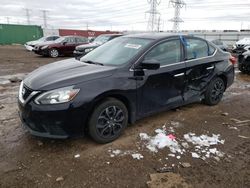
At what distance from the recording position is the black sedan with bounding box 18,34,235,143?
3387 millimetres

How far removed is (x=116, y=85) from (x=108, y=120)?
0.54m

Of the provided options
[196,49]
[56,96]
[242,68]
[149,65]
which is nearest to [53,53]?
[242,68]

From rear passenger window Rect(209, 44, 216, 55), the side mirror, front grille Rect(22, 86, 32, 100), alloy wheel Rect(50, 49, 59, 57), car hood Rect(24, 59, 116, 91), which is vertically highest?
rear passenger window Rect(209, 44, 216, 55)

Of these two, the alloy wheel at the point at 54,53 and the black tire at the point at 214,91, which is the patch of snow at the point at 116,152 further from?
the alloy wheel at the point at 54,53

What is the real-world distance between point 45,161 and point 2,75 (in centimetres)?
749

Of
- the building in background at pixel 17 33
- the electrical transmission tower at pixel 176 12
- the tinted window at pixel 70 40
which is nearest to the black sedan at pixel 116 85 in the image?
the tinted window at pixel 70 40

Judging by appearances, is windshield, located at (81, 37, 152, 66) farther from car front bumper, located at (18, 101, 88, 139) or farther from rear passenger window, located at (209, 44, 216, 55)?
rear passenger window, located at (209, 44, 216, 55)

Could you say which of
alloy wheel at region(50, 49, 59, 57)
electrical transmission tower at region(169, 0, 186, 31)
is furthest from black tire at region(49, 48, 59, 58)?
electrical transmission tower at region(169, 0, 186, 31)

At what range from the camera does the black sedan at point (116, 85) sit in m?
3.39

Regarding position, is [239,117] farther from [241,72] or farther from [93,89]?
[241,72]

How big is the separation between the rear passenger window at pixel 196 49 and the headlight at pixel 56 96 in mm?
2599

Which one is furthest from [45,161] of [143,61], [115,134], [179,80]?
[179,80]

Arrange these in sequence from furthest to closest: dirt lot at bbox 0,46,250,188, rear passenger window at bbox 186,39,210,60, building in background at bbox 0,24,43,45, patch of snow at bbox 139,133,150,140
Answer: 1. building in background at bbox 0,24,43,45
2. rear passenger window at bbox 186,39,210,60
3. patch of snow at bbox 139,133,150,140
4. dirt lot at bbox 0,46,250,188

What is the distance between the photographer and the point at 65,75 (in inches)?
144
